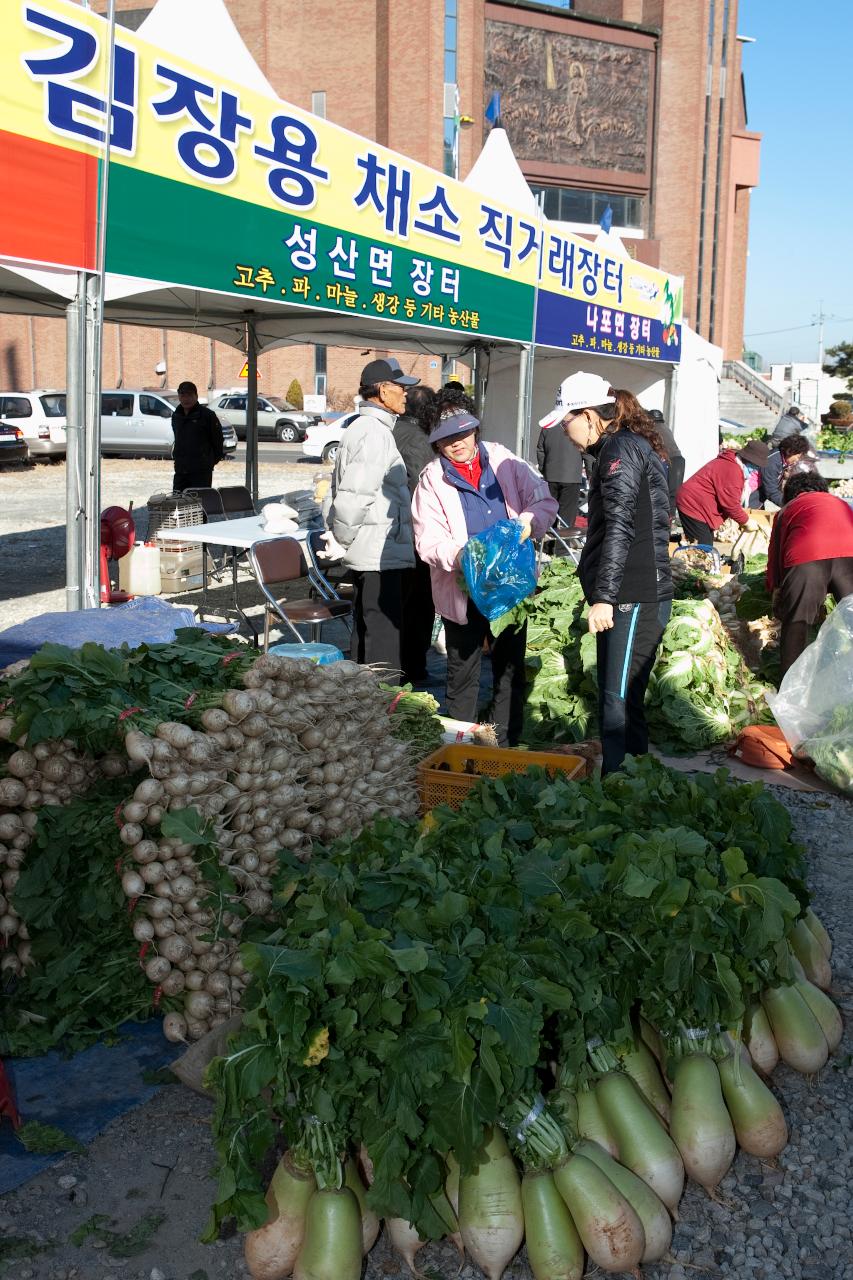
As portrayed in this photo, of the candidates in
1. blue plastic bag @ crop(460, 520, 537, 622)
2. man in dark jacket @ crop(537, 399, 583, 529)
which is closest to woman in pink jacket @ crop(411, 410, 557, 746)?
blue plastic bag @ crop(460, 520, 537, 622)

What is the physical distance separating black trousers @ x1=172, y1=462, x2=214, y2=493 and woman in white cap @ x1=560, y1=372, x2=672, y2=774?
25.1 ft

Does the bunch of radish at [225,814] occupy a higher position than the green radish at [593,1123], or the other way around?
the bunch of radish at [225,814]

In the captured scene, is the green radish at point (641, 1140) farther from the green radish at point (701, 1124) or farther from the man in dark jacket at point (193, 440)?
the man in dark jacket at point (193, 440)

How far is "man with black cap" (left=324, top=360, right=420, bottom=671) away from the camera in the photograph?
6.26 metres

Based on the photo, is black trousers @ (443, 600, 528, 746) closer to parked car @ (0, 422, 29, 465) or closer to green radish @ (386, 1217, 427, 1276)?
green radish @ (386, 1217, 427, 1276)

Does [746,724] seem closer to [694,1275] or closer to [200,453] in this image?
[694,1275]

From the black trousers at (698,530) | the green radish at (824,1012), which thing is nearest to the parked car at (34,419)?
the black trousers at (698,530)

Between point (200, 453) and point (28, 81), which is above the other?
point (28, 81)

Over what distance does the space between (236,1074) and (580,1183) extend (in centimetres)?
77

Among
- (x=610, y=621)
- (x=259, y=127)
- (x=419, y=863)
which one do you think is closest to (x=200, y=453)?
(x=259, y=127)

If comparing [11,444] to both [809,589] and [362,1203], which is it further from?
[362,1203]

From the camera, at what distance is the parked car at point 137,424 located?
90.8 ft

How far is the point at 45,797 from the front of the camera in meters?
3.21

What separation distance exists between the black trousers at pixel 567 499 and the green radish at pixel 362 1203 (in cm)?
1059
